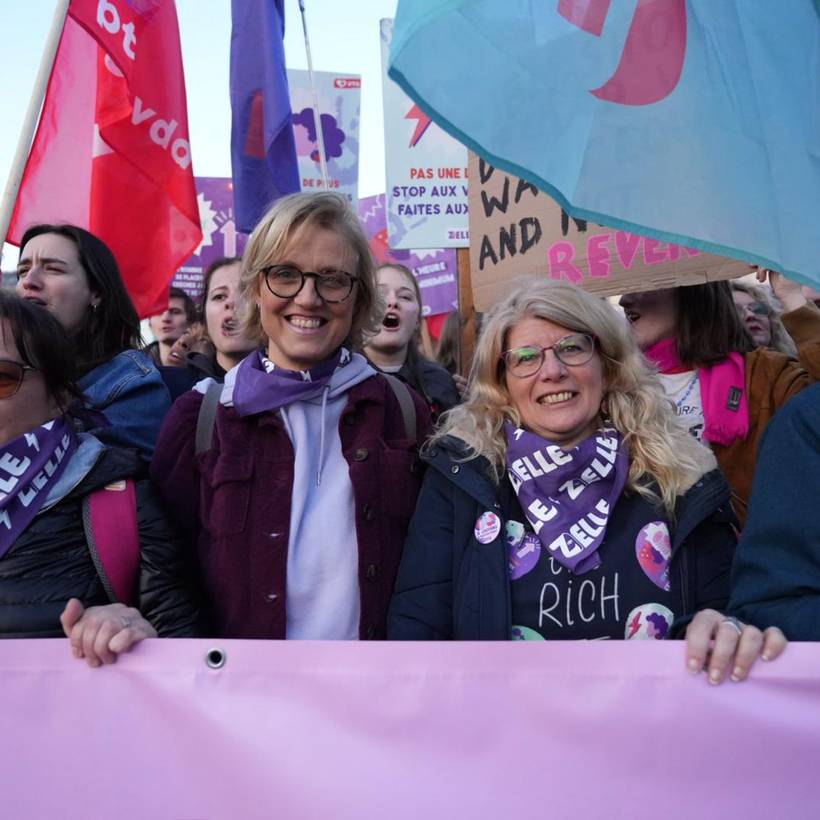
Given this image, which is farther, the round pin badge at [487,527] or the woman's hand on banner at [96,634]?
the round pin badge at [487,527]

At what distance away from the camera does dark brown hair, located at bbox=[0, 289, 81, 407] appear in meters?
2.21

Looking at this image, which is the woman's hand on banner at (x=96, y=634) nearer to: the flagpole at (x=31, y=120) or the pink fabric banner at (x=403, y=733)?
the pink fabric banner at (x=403, y=733)

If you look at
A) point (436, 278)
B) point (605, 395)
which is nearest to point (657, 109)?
point (605, 395)

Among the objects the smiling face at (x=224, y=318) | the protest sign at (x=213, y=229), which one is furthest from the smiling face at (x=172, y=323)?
the protest sign at (x=213, y=229)

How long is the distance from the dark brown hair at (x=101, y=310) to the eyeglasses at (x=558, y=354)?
1.23 metres

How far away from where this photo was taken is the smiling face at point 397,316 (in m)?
4.86

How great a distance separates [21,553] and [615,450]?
135cm

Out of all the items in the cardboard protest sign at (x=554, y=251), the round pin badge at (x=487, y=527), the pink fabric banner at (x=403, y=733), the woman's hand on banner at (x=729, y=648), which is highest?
the cardboard protest sign at (x=554, y=251)

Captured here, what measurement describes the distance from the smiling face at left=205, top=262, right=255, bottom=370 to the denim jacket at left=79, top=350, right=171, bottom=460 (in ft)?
4.28

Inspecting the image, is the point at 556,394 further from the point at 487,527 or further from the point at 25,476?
the point at 25,476

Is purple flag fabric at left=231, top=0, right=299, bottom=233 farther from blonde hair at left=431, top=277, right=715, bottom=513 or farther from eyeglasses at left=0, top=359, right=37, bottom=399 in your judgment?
eyeglasses at left=0, top=359, right=37, bottom=399

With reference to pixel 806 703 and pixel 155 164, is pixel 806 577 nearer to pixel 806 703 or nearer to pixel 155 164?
pixel 806 703

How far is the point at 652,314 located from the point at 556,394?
139 centimetres

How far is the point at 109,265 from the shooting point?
312 cm
